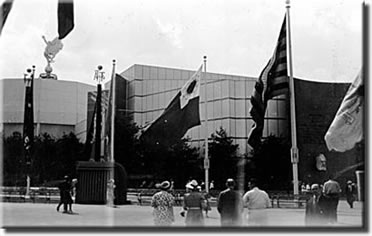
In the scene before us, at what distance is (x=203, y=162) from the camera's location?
9562 millimetres

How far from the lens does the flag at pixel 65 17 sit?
7327 millimetres

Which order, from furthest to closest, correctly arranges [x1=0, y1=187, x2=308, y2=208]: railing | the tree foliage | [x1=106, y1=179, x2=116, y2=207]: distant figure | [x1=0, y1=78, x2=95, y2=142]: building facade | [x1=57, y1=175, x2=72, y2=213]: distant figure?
1. [x1=106, y1=179, x2=116, y2=207]: distant figure
2. the tree foliage
3. [x1=0, y1=78, x2=95, y2=142]: building facade
4. [x1=57, y1=175, x2=72, y2=213]: distant figure
5. [x1=0, y1=187, x2=308, y2=208]: railing

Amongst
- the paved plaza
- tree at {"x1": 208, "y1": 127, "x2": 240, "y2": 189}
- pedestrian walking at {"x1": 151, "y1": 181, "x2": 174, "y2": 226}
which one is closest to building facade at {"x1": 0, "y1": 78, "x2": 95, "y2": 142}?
the paved plaza

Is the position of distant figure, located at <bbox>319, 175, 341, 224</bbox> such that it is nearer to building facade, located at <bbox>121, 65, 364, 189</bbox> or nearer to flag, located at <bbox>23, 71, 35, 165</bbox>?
building facade, located at <bbox>121, 65, 364, 189</bbox>

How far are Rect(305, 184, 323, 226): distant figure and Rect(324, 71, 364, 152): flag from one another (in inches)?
27.7

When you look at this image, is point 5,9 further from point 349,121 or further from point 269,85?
point 349,121

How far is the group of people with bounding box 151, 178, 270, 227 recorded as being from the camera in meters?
6.47

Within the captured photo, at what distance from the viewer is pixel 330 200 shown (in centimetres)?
696

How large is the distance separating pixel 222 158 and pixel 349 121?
336 centimetres

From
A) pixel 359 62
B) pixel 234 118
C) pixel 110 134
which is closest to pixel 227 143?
pixel 234 118

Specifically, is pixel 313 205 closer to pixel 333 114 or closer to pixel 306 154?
pixel 333 114

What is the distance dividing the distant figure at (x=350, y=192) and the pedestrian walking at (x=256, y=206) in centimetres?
97

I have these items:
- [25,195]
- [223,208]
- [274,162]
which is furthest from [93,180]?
[274,162]

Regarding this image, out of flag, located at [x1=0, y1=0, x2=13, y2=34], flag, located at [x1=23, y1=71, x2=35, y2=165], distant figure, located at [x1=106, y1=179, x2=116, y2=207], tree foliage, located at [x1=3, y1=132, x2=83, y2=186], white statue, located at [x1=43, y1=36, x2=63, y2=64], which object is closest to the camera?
flag, located at [x1=0, y1=0, x2=13, y2=34]
